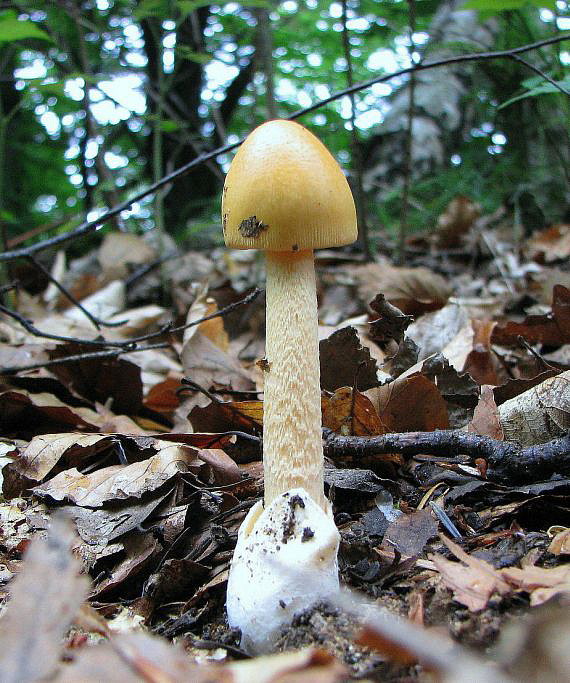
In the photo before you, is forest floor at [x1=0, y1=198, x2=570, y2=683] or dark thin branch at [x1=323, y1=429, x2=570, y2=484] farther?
dark thin branch at [x1=323, y1=429, x2=570, y2=484]

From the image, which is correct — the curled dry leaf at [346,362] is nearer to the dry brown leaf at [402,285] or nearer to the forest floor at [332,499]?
the forest floor at [332,499]

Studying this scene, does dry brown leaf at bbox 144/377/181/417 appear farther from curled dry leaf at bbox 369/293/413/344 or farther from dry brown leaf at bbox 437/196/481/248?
dry brown leaf at bbox 437/196/481/248

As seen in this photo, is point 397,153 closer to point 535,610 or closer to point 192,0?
point 192,0

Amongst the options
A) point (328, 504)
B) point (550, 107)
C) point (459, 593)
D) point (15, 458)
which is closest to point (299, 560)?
point (328, 504)

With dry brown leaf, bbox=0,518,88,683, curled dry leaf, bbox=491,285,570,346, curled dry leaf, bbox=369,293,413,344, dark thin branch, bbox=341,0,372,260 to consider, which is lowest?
curled dry leaf, bbox=491,285,570,346

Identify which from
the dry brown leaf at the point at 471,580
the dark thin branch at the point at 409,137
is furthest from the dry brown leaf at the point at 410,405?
the dark thin branch at the point at 409,137

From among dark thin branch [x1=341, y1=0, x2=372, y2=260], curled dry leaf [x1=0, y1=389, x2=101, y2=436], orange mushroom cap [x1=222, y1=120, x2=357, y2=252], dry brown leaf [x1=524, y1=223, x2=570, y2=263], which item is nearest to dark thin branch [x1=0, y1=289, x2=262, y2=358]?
curled dry leaf [x1=0, y1=389, x2=101, y2=436]

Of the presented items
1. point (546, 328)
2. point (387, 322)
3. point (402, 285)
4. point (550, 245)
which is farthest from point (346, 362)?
point (550, 245)
